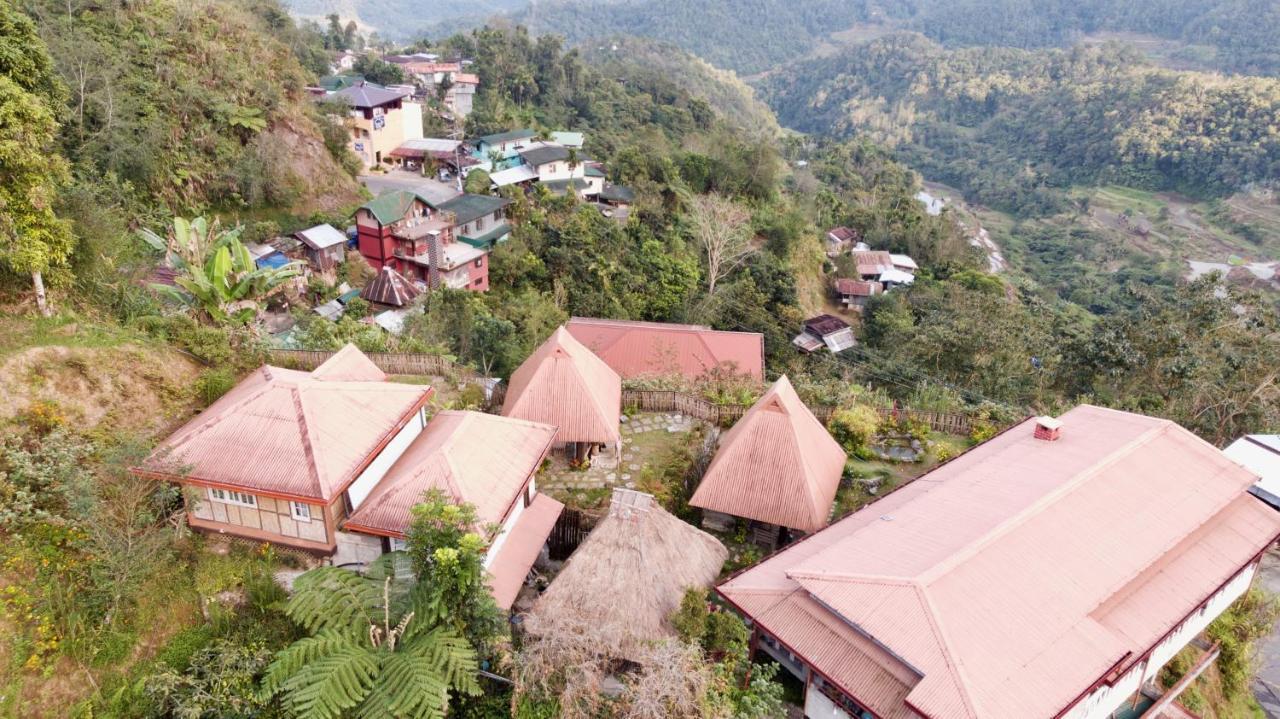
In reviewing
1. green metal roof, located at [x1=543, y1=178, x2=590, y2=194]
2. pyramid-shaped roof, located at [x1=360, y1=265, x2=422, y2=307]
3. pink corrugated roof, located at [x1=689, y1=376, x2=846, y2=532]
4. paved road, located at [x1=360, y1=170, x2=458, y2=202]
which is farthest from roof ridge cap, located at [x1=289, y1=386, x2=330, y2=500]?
green metal roof, located at [x1=543, y1=178, x2=590, y2=194]

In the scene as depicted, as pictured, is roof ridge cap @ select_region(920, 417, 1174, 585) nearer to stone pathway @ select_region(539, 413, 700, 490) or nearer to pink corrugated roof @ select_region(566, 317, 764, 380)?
stone pathway @ select_region(539, 413, 700, 490)

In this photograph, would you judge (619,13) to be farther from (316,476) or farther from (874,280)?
(316,476)

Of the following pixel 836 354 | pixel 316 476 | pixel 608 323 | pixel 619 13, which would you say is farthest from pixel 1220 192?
pixel 619 13

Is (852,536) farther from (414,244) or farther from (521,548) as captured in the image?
(414,244)

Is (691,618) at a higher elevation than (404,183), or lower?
higher

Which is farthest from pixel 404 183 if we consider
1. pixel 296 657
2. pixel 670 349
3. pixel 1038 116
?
pixel 1038 116

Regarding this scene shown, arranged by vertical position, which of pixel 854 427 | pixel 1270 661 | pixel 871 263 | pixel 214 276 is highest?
pixel 214 276
